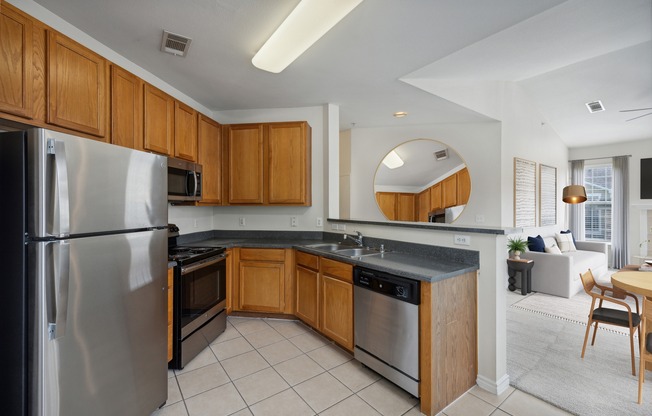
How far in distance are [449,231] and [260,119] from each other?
107 inches

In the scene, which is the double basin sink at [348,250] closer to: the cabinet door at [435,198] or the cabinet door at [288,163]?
the cabinet door at [288,163]

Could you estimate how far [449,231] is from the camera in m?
2.15

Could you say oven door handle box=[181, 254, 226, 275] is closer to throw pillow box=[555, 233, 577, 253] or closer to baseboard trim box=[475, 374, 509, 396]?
baseboard trim box=[475, 374, 509, 396]

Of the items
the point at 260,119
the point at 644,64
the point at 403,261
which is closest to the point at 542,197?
the point at 644,64

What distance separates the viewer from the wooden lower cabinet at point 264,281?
10.1 ft

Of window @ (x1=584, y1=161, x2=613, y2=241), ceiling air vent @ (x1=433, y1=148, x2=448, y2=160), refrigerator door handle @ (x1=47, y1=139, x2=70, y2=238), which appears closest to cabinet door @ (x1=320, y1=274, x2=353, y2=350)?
refrigerator door handle @ (x1=47, y1=139, x2=70, y2=238)

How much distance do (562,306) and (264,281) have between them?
12.7 ft

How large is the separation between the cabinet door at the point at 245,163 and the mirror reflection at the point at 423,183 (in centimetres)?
198

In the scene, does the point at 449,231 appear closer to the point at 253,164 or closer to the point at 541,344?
the point at 541,344

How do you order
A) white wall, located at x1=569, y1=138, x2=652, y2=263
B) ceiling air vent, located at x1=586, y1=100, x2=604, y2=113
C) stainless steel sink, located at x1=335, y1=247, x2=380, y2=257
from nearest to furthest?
stainless steel sink, located at x1=335, y1=247, x2=380, y2=257 < ceiling air vent, located at x1=586, y1=100, x2=604, y2=113 < white wall, located at x1=569, y1=138, x2=652, y2=263

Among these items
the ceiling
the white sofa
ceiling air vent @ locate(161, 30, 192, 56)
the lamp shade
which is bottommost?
the white sofa

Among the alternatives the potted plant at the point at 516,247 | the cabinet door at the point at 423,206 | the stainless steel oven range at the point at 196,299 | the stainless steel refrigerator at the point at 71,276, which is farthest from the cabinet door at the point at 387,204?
the stainless steel refrigerator at the point at 71,276

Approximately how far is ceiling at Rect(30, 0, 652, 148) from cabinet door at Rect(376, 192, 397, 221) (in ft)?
3.63

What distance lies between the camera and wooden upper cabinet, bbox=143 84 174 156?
2.39 metres
